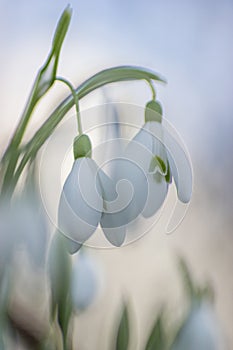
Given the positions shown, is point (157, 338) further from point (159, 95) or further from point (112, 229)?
point (159, 95)

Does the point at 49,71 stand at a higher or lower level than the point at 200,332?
higher

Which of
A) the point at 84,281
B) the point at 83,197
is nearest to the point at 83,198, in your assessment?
the point at 83,197

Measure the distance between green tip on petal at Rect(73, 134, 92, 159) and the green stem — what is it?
0.06 metres

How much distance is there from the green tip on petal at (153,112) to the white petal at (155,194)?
0.26 feet

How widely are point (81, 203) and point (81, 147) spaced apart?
0.07 meters

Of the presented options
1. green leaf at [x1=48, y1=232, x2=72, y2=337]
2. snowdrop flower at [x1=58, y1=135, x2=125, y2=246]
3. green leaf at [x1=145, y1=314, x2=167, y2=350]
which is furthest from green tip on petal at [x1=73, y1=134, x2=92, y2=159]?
green leaf at [x1=145, y1=314, x2=167, y2=350]

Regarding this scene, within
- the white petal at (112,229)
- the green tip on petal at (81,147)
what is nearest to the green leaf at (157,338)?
the white petal at (112,229)

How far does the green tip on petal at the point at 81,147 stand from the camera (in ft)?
1.87

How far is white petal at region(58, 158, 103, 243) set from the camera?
0.54 m

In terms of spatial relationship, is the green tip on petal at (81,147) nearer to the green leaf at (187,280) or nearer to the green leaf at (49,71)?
the green leaf at (49,71)

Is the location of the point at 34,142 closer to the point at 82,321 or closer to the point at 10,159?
the point at 10,159

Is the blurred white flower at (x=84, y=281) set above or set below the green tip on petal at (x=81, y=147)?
below

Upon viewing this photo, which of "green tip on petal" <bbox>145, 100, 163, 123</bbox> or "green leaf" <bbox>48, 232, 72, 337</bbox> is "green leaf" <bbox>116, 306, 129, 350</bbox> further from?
"green tip on petal" <bbox>145, 100, 163, 123</bbox>

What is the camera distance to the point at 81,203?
1.77ft
